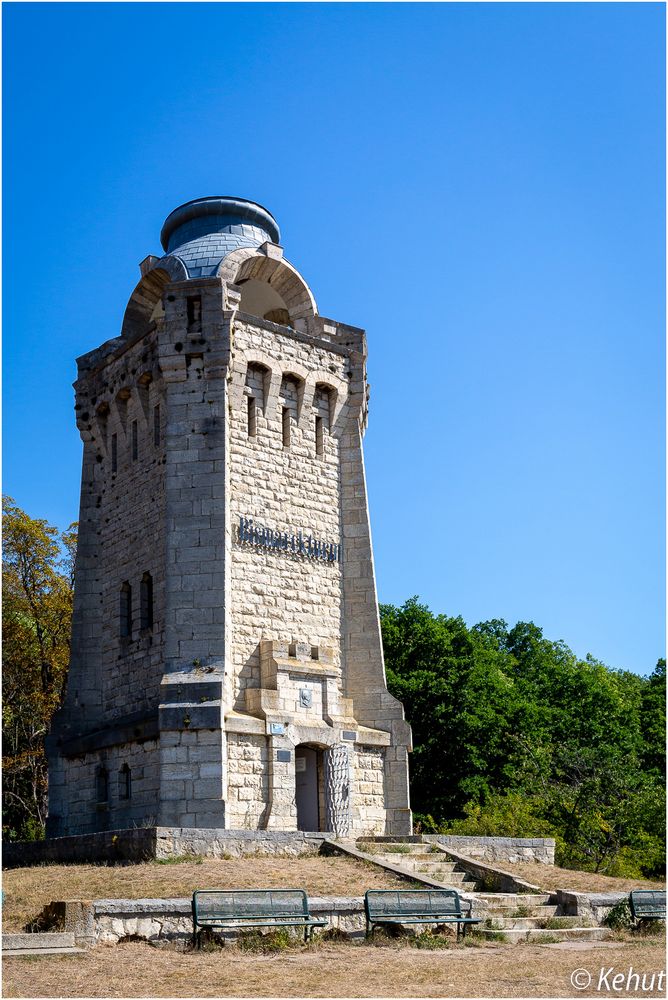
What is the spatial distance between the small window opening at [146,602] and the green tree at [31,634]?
1182cm

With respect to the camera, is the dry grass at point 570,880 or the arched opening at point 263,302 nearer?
the dry grass at point 570,880

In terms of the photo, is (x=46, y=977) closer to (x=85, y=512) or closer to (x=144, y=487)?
(x=144, y=487)

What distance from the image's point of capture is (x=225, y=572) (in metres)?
24.1

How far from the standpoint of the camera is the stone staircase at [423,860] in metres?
19.9

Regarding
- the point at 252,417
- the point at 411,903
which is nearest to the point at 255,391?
the point at 252,417

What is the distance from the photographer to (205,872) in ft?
56.1

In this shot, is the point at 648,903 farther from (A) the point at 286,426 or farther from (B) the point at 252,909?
(A) the point at 286,426

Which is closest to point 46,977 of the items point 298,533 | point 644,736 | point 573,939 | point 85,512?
point 573,939

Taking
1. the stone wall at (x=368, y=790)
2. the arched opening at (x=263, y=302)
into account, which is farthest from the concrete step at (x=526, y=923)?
the arched opening at (x=263, y=302)

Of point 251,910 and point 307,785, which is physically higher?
point 307,785

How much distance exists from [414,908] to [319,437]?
46.8ft

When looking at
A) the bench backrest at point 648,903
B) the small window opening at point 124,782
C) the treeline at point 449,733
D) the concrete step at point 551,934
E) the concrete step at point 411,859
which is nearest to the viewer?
the concrete step at point 551,934

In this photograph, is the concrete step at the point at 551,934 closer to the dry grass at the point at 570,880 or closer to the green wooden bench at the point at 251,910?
the dry grass at the point at 570,880

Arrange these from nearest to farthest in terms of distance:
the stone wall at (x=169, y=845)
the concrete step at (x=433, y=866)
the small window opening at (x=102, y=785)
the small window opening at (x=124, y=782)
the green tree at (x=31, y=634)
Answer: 1. the stone wall at (x=169, y=845)
2. the concrete step at (x=433, y=866)
3. the small window opening at (x=124, y=782)
4. the small window opening at (x=102, y=785)
5. the green tree at (x=31, y=634)
